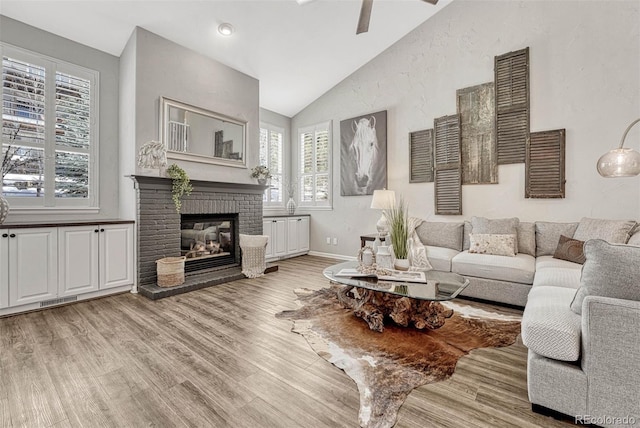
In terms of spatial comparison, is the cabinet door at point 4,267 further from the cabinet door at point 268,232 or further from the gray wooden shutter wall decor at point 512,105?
the gray wooden shutter wall decor at point 512,105

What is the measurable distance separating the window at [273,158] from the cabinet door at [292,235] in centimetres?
60

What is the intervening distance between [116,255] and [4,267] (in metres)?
0.90

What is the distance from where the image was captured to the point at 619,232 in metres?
2.87

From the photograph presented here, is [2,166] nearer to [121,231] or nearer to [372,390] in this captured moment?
[121,231]

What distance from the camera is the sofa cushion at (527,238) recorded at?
3.46 m

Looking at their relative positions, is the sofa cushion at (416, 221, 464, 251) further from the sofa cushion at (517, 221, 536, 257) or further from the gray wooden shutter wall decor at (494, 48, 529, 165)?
the gray wooden shutter wall decor at (494, 48, 529, 165)

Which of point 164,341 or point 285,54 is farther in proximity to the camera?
point 285,54

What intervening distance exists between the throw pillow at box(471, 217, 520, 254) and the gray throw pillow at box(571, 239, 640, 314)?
2.30 metres

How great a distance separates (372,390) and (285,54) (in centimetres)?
461

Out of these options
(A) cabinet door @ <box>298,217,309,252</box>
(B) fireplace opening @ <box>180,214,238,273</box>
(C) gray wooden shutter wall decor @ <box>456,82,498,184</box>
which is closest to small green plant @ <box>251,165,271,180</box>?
(B) fireplace opening @ <box>180,214,238,273</box>

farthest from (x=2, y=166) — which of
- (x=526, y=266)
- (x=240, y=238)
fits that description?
(x=526, y=266)

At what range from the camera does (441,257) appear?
3.56 metres

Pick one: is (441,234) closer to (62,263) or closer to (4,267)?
(62,263)

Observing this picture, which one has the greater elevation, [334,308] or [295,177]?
[295,177]
